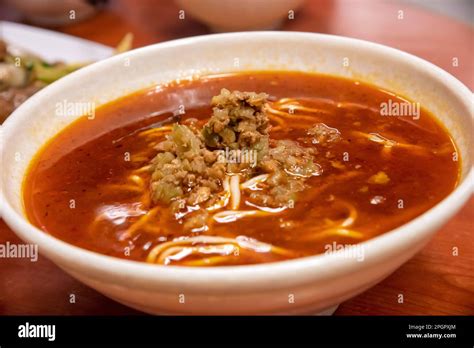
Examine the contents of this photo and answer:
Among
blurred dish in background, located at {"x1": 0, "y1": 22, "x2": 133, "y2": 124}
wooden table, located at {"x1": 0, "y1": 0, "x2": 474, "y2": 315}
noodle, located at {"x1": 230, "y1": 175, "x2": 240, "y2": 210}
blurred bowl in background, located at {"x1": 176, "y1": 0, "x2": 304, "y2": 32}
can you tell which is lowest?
wooden table, located at {"x1": 0, "y1": 0, "x2": 474, "y2": 315}

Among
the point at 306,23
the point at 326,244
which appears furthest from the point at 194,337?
the point at 306,23

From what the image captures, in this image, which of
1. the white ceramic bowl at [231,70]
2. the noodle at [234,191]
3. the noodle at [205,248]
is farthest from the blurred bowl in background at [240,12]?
the noodle at [205,248]

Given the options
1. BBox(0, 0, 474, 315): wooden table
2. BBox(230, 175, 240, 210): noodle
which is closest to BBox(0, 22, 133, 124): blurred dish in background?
BBox(0, 0, 474, 315): wooden table

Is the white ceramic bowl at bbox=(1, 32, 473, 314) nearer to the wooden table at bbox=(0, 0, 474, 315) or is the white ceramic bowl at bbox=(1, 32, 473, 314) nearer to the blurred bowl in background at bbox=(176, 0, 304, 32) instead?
the wooden table at bbox=(0, 0, 474, 315)

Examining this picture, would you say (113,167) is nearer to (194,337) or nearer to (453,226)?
(194,337)

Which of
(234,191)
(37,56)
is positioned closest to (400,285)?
(234,191)

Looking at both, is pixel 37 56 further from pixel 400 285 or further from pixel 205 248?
pixel 400 285
